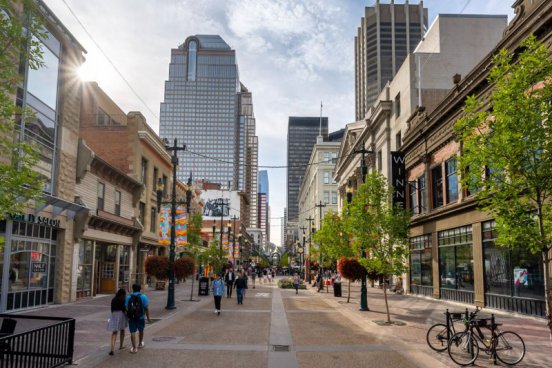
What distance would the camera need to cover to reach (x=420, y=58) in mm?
38281

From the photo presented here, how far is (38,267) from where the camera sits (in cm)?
2244

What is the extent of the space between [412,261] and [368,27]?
149057 millimetres

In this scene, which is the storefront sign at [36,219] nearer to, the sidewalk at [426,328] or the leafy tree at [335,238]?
the sidewalk at [426,328]

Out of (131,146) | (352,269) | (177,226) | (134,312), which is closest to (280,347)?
(134,312)

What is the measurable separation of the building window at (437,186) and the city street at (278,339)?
10385mm

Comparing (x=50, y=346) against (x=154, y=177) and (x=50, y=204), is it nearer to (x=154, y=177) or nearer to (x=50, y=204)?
(x=50, y=204)

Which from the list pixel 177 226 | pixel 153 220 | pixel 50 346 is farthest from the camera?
pixel 153 220

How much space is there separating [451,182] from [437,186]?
2654mm

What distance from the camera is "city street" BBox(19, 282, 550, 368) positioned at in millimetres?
11195

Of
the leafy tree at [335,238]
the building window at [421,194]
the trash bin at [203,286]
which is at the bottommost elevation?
the trash bin at [203,286]

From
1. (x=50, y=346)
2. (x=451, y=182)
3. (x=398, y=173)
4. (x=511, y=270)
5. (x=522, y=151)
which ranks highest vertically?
(x=398, y=173)

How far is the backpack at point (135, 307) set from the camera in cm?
1202

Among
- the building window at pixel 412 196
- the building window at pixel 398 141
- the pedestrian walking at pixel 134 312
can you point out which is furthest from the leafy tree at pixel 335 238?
the pedestrian walking at pixel 134 312

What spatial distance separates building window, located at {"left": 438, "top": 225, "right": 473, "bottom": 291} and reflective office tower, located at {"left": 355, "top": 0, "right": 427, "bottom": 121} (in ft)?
454
